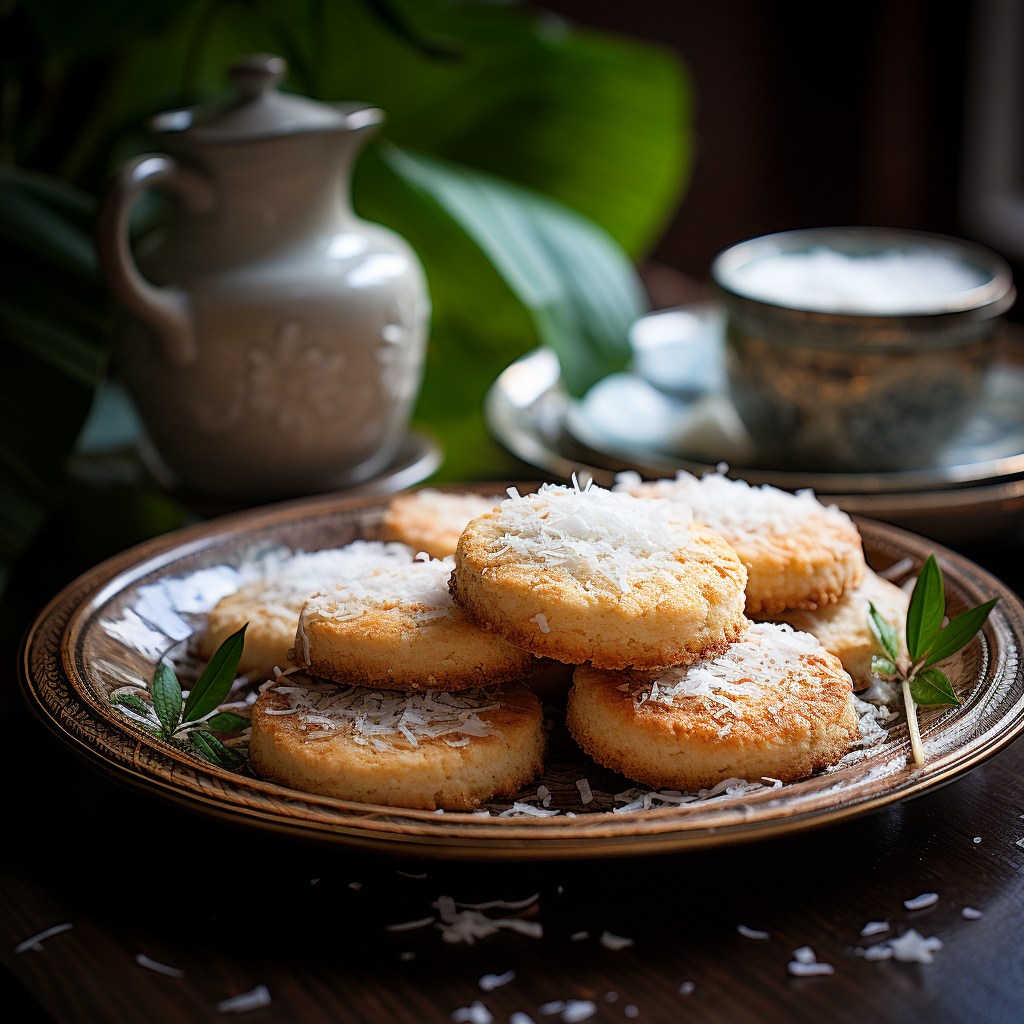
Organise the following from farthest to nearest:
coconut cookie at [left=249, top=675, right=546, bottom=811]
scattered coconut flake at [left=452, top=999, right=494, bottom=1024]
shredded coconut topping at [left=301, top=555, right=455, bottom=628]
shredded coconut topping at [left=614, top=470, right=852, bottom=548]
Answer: shredded coconut topping at [left=614, top=470, right=852, bottom=548] → shredded coconut topping at [left=301, top=555, right=455, bottom=628] → coconut cookie at [left=249, top=675, right=546, bottom=811] → scattered coconut flake at [left=452, top=999, right=494, bottom=1024]

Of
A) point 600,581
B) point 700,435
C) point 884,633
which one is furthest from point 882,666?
point 700,435

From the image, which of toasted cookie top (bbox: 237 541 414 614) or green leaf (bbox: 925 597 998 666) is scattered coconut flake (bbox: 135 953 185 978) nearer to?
toasted cookie top (bbox: 237 541 414 614)

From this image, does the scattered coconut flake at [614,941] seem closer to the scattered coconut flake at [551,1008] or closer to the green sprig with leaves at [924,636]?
the scattered coconut flake at [551,1008]

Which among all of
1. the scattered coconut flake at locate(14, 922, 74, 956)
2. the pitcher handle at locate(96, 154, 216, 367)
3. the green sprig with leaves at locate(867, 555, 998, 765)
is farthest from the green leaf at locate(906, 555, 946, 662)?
the pitcher handle at locate(96, 154, 216, 367)

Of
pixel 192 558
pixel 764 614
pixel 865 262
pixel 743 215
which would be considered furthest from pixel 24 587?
pixel 743 215

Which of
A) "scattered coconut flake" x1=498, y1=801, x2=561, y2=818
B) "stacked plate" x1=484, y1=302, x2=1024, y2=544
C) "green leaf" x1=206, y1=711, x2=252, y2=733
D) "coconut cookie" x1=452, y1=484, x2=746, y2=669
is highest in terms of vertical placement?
"coconut cookie" x1=452, y1=484, x2=746, y2=669

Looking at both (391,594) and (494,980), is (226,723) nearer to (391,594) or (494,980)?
(391,594)
